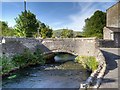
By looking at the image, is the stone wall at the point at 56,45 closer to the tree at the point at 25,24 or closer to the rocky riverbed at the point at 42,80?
the rocky riverbed at the point at 42,80

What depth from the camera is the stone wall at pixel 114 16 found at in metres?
39.6

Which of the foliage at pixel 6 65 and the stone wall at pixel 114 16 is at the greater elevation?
the stone wall at pixel 114 16

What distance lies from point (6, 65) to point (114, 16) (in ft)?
87.2

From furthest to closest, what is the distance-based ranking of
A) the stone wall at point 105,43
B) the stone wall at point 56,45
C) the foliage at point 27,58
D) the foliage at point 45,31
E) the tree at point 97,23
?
the foliage at point 45,31
the tree at point 97,23
the stone wall at point 105,43
the stone wall at point 56,45
the foliage at point 27,58

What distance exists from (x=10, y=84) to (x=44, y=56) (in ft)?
43.1

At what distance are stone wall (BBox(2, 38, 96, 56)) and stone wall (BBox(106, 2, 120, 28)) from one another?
1329 centimetres

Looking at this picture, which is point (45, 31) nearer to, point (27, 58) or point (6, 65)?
point (27, 58)

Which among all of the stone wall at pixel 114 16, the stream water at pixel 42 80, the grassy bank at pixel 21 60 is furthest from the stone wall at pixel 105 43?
the stone wall at pixel 114 16

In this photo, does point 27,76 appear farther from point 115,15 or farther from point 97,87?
point 115,15

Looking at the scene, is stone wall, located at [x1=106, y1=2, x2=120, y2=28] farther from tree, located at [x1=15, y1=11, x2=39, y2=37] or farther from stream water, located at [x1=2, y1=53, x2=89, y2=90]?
stream water, located at [x1=2, y1=53, x2=89, y2=90]

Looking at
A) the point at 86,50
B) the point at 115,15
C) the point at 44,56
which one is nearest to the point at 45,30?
the point at 115,15

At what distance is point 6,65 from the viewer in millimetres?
20266

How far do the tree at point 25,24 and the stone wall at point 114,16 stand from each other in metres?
14.5

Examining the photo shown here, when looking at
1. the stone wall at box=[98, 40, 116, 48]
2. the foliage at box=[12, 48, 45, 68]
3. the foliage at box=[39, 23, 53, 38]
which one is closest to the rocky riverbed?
the foliage at box=[12, 48, 45, 68]
